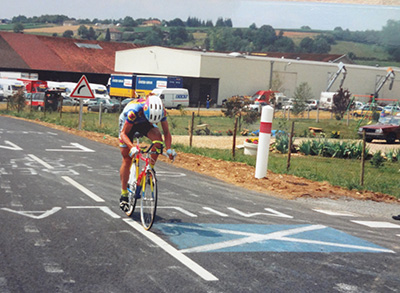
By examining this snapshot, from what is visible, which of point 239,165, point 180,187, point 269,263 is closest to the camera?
point 269,263

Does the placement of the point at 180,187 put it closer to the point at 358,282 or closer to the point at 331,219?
the point at 331,219

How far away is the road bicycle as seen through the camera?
7.90 meters

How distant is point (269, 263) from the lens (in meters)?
6.55

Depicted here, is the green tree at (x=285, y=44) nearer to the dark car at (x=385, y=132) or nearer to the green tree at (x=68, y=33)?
the dark car at (x=385, y=132)

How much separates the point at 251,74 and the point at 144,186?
209 ft

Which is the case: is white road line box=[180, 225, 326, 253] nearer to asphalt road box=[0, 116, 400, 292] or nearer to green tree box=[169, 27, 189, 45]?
asphalt road box=[0, 116, 400, 292]

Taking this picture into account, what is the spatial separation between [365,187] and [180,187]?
170 inches

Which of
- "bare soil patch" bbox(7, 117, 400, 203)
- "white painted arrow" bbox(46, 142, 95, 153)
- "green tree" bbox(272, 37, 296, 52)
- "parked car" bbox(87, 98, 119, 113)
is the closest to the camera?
"bare soil patch" bbox(7, 117, 400, 203)

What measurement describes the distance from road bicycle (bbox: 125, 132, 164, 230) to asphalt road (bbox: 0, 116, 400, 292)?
0.21 meters

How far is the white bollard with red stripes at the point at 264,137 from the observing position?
523 inches

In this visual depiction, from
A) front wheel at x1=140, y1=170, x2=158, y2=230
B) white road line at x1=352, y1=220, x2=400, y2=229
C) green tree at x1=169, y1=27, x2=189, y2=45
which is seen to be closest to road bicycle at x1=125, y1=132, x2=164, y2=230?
front wheel at x1=140, y1=170, x2=158, y2=230

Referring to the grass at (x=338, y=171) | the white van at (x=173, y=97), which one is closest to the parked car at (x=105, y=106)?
the white van at (x=173, y=97)

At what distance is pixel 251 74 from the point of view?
71.0 meters

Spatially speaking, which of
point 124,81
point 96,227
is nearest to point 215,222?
point 96,227
